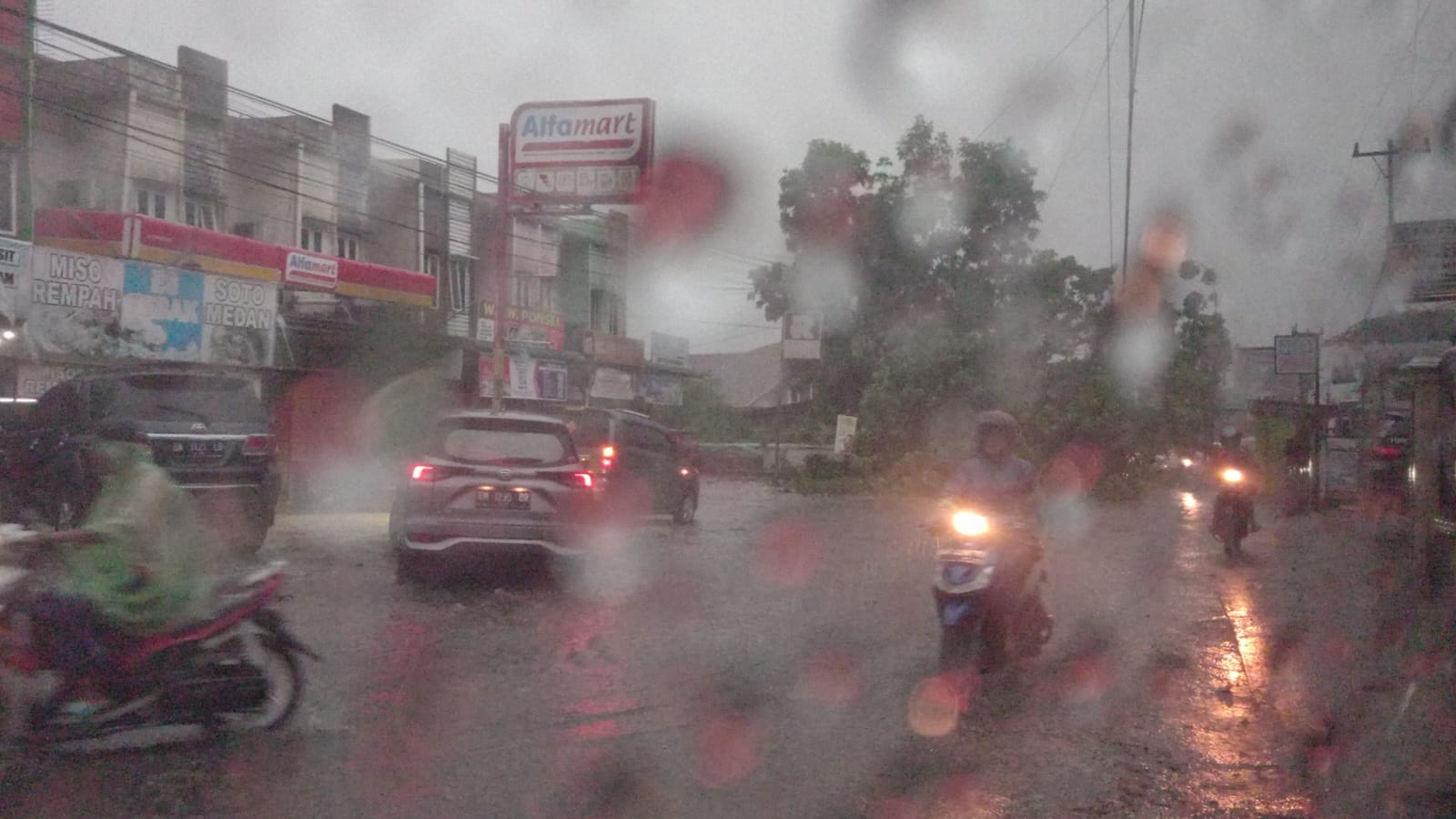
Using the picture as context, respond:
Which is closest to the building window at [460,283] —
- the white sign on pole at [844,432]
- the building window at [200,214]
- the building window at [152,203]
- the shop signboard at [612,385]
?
the shop signboard at [612,385]

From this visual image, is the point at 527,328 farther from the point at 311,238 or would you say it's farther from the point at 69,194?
the point at 69,194

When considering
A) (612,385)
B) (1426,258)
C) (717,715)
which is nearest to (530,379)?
(612,385)

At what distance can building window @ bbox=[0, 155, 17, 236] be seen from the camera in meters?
19.7

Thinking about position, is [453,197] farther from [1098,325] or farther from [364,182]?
[1098,325]

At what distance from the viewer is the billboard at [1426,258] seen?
74.4ft

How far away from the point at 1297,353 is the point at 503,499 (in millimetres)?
22397

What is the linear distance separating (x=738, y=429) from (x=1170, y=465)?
17.6 meters

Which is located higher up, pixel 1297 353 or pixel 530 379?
pixel 1297 353

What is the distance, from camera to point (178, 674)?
567 cm

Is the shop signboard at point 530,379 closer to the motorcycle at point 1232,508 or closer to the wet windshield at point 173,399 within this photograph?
the wet windshield at point 173,399

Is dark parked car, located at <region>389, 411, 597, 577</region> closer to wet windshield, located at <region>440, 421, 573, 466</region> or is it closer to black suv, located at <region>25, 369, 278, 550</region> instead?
wet windshield, located at <region>440, 421, 573, 466</region>

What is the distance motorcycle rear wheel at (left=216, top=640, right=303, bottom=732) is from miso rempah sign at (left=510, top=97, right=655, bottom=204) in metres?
17.6

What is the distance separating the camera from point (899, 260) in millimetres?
41344

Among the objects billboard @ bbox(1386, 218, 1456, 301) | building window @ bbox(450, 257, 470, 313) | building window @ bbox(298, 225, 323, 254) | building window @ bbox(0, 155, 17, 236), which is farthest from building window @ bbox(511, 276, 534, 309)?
billboard @ bbox(1386, 218, 1456, 301)
